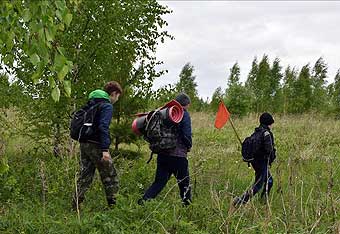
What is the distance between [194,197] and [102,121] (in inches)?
78.5

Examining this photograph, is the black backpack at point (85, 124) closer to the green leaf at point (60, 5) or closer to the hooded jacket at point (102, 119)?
the hooded jacket at point (102, 119)

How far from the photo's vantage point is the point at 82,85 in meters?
8.66

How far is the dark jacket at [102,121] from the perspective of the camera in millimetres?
6414

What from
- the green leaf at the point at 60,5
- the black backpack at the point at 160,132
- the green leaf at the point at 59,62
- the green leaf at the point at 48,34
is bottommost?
the black backpack at the point at 160,132

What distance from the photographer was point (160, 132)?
6750 mm

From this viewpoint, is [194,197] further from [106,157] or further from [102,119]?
[102,119]

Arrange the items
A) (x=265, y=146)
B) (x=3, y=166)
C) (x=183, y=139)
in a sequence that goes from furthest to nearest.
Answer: (x=265, y=146), (x=183, y=139), (x=3, y=166)

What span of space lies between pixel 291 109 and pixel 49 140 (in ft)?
51.6

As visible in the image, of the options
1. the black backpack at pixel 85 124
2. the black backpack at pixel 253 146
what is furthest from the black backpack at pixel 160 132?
the black backpack at pixel 253 146

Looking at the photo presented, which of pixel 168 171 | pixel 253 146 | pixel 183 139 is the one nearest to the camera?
pixel 183 139

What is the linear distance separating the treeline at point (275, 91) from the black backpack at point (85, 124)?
1484cm

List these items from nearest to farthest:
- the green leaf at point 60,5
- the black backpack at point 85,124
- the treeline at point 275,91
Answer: the green leaf at point 60,5
the black backpack at point 85,124
the treeline at point 275,91

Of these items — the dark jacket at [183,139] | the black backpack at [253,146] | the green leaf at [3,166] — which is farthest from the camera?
the black backpack at [253,146]

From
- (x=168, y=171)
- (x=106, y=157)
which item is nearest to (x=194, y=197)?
(x=168, y=171)
